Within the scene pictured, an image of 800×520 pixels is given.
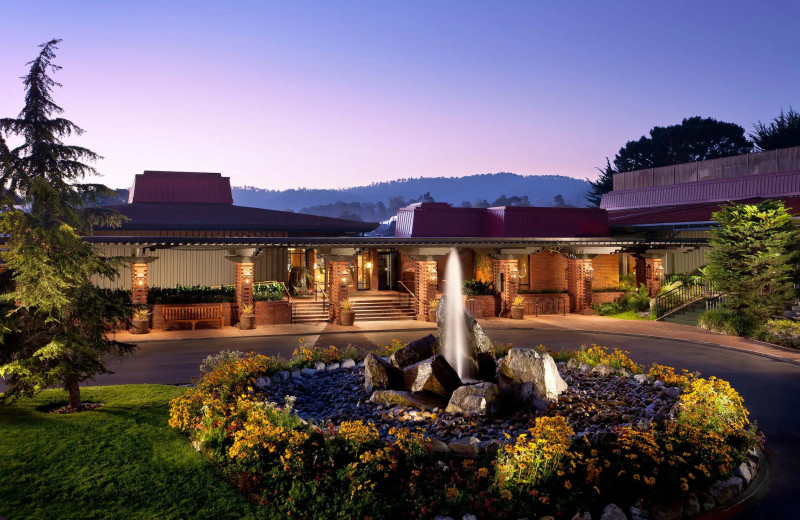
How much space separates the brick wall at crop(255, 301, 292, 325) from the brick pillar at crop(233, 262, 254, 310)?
0.79 metres

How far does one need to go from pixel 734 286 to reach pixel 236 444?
2039 cm

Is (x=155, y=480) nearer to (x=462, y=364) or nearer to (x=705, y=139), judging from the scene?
(x=462, y=364)

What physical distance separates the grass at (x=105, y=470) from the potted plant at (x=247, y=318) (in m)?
12.7

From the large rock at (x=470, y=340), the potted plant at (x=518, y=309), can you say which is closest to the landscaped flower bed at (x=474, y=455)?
the large rock at (x=470, y=340)

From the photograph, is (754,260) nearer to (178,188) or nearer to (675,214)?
(675,214)

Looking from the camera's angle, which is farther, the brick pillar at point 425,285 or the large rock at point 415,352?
the brick pillar at point 425,285

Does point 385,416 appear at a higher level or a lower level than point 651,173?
lower

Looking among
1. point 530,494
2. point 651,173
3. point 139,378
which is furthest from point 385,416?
point 651,173

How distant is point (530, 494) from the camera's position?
7.68m

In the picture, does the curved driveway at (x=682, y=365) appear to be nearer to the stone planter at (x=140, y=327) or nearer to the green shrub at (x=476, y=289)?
the stone planter at (x=140, y=327)

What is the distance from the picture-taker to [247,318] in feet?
82.0

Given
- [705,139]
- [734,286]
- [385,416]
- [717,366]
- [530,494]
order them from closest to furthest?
1. [530,494]
2. [385,416]
3. [717,366]
4. [734,286]
5. [705,139]

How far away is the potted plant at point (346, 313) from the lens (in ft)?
86.5

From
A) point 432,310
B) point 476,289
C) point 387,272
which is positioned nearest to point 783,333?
point 476,289
